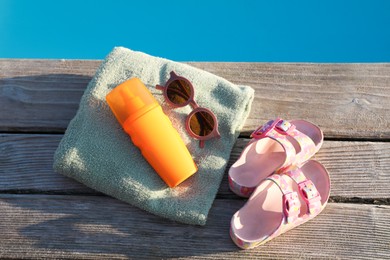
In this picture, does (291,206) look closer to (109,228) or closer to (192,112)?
(192,112)

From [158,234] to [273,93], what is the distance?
52cm

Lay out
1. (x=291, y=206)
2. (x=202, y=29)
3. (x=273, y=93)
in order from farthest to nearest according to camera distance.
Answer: (x=202, y=29) → (x=273, y=93) → (x=291, y=206)

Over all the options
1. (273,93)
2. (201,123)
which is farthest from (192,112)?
(273,93)

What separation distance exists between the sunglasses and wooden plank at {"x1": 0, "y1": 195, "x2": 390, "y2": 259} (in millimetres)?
182

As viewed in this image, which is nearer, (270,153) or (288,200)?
(288,200)

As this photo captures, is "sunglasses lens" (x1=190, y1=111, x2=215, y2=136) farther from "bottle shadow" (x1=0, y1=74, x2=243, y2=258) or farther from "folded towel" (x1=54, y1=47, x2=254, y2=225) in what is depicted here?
"bottle shadow" (x1=0, y1=74, x2=243, y2=258)

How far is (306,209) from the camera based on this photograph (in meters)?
1.14

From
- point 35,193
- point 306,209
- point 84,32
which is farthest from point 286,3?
point 35,193

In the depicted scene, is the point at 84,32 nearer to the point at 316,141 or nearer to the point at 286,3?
the point at 286,3

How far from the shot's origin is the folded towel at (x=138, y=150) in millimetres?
1147

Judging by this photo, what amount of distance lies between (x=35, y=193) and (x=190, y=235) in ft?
1.41

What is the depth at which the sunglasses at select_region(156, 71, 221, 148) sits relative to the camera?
1.20m

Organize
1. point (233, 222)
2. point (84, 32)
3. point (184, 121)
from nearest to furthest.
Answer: point (233, 222) < point (184, 121) < point (84, 32)

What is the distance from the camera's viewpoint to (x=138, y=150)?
1.18m
